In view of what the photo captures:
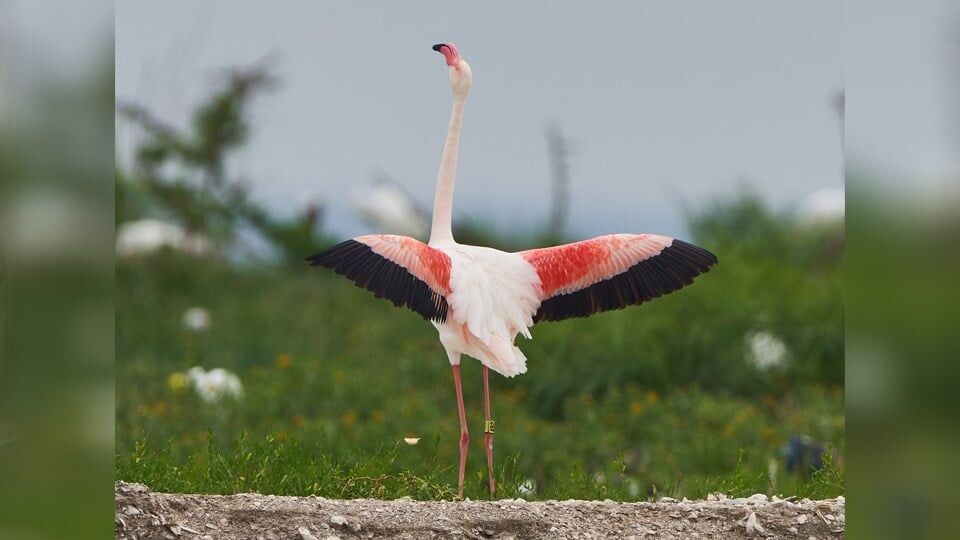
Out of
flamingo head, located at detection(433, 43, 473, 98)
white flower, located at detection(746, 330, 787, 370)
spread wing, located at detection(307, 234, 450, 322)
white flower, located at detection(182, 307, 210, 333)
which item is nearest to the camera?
spread wing, located at detection(307, 234, 450, 322)

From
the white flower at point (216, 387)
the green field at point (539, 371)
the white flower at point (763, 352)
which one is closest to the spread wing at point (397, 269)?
the green field at point (539, 371)

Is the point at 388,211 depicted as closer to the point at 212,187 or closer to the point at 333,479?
the point at 212,187

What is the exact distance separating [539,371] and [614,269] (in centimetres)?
437

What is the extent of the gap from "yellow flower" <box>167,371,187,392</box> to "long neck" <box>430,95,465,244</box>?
429 cm

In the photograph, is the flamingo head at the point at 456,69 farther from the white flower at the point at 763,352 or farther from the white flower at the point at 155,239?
the white flower at the point at 155,239

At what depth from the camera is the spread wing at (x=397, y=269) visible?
366 cm

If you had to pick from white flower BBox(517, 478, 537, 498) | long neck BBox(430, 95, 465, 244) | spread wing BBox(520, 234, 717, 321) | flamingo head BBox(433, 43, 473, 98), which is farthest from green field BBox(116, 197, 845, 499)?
flamingo head BBox(433, 43, 473, 98)

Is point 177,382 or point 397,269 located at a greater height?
point 177,382

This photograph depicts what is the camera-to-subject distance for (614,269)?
13.4ft

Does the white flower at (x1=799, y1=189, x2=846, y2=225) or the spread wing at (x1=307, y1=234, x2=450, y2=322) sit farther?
the white flower at (x1=799, y1=189, x2=846, y2=225)

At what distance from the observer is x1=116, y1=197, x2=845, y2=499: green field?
711 cm

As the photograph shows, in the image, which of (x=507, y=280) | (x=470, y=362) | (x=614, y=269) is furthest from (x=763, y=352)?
(x=507, y=280)

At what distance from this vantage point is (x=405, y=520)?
142 inches

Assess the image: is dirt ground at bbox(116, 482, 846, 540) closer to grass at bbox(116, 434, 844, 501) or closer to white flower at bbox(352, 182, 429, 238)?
grass at bbox(116, 434, 844, 501)
